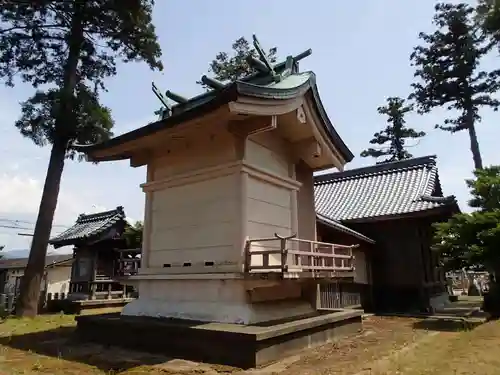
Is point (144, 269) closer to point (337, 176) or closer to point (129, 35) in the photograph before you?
point (129, 35)

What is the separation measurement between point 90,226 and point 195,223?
47.6ft

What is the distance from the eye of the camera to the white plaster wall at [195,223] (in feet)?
25.7

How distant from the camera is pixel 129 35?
16.5 meters

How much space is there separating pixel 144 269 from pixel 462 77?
1061 inches

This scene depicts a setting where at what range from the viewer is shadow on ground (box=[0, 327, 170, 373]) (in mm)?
6145

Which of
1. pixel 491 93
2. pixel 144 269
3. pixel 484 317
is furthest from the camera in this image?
pixel 491 93

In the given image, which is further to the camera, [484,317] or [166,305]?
[484,317]

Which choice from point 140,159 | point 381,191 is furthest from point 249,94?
point 381,191

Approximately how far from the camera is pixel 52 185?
14.8 meters

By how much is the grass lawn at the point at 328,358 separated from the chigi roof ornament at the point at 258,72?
18.9ft

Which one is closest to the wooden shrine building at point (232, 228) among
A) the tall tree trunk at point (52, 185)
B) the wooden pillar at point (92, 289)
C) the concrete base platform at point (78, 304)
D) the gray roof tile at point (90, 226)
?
the tall tree trunk at point (52, 185)

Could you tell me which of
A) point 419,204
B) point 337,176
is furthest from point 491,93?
point 419,204

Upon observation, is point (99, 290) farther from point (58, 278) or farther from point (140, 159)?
point (140, 159)

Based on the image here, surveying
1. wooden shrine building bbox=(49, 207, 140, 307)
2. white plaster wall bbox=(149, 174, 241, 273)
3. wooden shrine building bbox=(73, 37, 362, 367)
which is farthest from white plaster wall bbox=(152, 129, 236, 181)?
wooden shrine building bbox=(49, 207, 140, 307)
